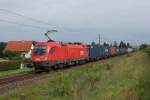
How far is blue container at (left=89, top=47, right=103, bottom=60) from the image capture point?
180ft

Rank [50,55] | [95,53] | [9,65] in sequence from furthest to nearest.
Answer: [95,53]
[9,65]
[50,55]

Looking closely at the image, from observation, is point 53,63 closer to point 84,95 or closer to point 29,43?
point 84,95

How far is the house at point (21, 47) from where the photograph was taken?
85.1 metres

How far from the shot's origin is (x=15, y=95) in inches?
647

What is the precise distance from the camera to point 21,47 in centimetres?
Answer: 8894

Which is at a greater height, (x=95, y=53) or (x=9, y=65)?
(x=95, y=53)

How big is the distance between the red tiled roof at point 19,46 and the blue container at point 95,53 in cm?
2789

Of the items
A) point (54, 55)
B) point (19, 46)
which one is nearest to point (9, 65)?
point (54, 55)

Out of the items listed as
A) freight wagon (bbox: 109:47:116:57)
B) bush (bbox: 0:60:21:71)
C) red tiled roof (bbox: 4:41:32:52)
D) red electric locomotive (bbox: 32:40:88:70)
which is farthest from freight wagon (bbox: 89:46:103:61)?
red tiled roof (bbox: 4:41:32:52)

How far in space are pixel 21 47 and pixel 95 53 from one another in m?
35.0

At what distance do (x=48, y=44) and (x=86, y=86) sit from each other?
51.4ft

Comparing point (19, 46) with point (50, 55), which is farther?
point (19, 46)

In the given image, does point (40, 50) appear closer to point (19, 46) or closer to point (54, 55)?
point (54, 55)

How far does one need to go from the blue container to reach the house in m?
25.0
